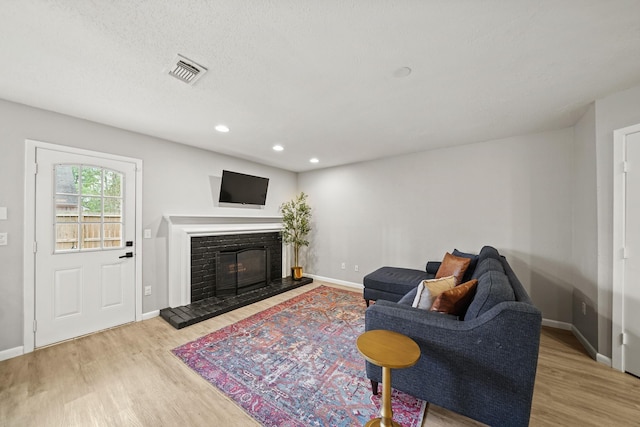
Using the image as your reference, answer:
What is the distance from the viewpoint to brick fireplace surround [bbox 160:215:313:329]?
3.35 metres

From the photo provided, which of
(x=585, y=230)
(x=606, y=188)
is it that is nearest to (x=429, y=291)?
(x=606, y=188)

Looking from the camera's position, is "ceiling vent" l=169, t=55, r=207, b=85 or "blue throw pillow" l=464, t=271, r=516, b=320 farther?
"ceiling vent" l=169, t=55, r=207, b=85

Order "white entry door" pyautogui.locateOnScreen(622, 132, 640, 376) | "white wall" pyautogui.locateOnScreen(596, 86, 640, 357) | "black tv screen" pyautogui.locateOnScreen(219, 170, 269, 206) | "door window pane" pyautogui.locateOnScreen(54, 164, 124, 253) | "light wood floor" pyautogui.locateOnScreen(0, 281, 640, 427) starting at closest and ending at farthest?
"light wood floor" pyautogui.locateOnScreen(0, 281, 640, 427)
"white entry door" pyautogui.locateOnScreen(622, 132, 640, 376)
"white wall" pyautogui.locateOnScreen(596, 86, 640, 357)
"door window pane" pyautogui.locateOnScreen(54, 164, 124, 253)
"black tv screen" pyautogui.locateOnScreen(219, 170, 269, 206)

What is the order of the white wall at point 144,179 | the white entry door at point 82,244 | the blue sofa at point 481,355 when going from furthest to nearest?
the white entry door at point 82,244 → the white wall at point 144,179 → the blue sofa at point 481,355

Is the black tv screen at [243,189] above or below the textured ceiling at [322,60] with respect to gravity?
below

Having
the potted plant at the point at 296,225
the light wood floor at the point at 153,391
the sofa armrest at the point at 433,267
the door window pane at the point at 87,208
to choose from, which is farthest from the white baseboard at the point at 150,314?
the sofa armrest at the point at 433,267

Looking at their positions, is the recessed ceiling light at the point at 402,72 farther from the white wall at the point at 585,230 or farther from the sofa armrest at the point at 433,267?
the sofa armrest at the point at 433,267

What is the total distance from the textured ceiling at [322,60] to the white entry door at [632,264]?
2.20 ft

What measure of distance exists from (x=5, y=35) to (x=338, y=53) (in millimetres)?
2085

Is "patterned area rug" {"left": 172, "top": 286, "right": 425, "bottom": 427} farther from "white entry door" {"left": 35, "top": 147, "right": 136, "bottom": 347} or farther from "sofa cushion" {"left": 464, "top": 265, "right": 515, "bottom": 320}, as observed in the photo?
"white entry door" {"left": 35, "top": 147, "right": 136, "bottom": 347}

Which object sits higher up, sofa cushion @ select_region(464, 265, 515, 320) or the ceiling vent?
the ceiling vent

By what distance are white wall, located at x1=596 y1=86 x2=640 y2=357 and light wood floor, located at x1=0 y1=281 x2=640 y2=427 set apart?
453 mm

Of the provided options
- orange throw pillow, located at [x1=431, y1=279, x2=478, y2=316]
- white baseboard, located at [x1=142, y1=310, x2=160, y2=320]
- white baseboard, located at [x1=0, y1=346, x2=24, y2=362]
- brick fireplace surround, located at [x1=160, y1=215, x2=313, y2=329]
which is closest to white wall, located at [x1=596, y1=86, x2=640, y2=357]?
orange throw pillow, located at [x1=431, y1=279, x2=478, y2=316]

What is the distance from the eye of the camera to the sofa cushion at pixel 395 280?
3061mm
